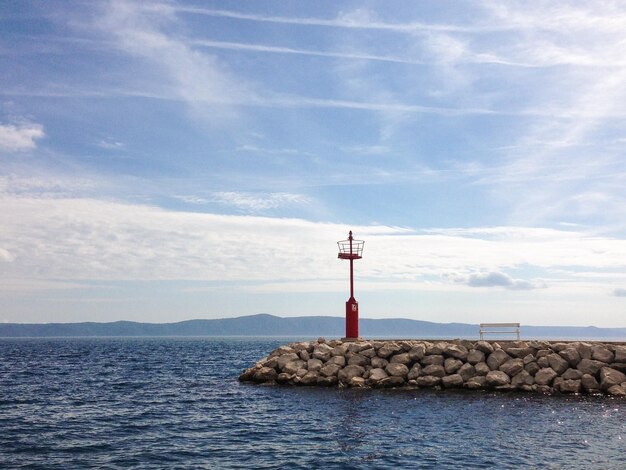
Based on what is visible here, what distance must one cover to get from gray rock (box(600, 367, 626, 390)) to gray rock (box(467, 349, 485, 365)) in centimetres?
501

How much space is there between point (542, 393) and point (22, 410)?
21.4 metres

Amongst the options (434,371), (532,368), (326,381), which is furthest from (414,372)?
(532,368)

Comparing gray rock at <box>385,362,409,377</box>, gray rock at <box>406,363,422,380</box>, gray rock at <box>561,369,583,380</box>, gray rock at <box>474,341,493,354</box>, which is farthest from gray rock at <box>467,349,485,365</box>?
gray rock at <box>561,369,583,380</box>

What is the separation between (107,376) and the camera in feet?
123

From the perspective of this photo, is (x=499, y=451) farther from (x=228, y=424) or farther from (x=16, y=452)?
(x=16, y=452)

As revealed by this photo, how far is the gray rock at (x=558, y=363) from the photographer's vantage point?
25844 mm

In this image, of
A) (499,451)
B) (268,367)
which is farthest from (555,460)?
(268,367)

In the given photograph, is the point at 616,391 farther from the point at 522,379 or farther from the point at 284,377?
the point at 284,377

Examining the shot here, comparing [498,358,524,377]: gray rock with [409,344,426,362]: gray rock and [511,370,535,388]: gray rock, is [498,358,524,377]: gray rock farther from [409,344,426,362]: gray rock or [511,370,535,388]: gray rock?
[409,344,426,362]: gray rock

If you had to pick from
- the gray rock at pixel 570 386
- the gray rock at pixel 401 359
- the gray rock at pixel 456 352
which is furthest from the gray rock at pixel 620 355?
the gray rock at pixel 401 359

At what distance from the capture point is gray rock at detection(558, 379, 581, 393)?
2483 centimetres

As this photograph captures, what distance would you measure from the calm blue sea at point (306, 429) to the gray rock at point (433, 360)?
2043mm

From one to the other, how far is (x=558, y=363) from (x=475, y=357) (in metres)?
3.57

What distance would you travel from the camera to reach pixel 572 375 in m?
25.3
